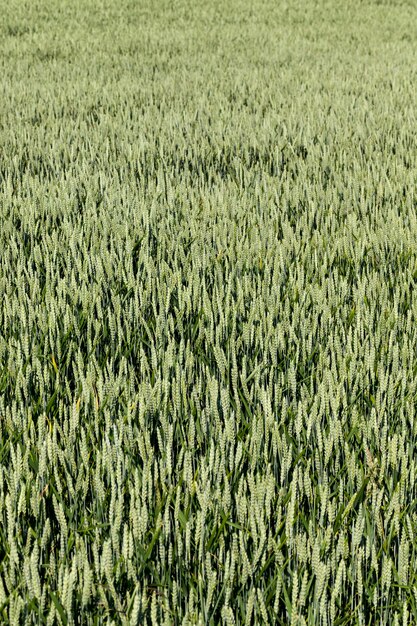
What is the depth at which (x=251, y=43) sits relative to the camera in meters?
7.69

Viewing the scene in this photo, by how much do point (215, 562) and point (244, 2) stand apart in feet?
35.0

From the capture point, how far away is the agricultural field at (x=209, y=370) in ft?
3.10

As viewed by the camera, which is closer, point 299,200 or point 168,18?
point 299,200

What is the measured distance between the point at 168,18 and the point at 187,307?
8503 mm

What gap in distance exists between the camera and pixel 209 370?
1.47 metres

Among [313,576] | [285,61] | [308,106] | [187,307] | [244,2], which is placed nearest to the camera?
[313,576]

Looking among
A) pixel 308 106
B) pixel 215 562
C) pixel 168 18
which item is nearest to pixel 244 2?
pixel 168 18

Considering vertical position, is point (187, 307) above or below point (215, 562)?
above

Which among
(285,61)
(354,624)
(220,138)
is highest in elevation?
(285,61)

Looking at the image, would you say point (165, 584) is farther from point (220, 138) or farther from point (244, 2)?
point (244, 2)

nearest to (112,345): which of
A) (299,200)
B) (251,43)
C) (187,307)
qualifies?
(187,307)

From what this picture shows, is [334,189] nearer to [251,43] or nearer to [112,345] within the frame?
[112,345]

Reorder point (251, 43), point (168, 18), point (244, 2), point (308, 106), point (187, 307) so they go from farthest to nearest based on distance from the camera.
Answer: point (244, 2) < point (168, 18) < point (251, 43) < point (308, 106) < point (187, 307)

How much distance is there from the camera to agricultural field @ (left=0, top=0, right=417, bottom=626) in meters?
0.94
